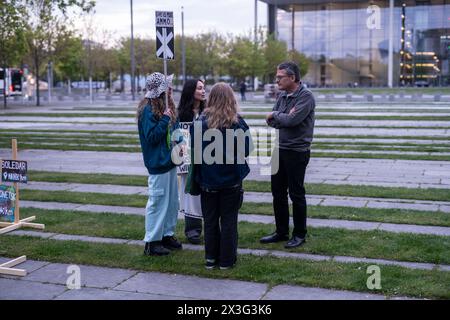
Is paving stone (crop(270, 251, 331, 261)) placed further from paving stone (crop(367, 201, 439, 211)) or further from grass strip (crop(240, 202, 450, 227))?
paving stone (crop(367, 201, 439, 211))

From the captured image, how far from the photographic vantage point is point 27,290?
5633 mm

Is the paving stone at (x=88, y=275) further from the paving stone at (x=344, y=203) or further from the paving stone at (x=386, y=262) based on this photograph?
the paving stone at (x=344, y=203)

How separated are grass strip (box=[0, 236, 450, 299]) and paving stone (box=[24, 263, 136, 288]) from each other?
14cm

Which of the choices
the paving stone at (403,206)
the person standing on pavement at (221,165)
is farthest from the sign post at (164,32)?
the paving stone at (403,206)

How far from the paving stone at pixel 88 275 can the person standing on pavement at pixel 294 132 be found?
1997mm

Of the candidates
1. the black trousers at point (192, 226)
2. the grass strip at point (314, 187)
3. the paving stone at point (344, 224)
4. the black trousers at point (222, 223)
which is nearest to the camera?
the black trousers at point (222, 223)

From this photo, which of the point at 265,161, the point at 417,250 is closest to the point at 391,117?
the point at 265,161

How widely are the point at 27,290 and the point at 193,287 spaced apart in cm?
154

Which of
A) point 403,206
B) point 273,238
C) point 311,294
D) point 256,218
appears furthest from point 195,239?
point 403,206

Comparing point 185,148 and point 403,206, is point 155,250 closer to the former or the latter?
point 185,148

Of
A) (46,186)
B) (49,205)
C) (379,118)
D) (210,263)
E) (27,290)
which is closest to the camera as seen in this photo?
(27,290)

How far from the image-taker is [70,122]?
27.0 metres

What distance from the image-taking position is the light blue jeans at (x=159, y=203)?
6.70 m
